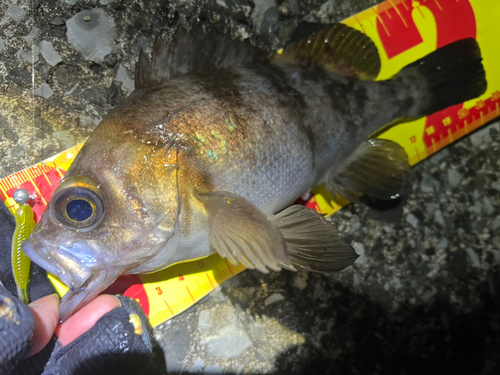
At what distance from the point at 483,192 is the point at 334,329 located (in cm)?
113

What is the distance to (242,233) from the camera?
1.13 m

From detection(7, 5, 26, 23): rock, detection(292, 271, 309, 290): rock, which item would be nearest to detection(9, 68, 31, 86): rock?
detection(7, 5, 26, 23): rock

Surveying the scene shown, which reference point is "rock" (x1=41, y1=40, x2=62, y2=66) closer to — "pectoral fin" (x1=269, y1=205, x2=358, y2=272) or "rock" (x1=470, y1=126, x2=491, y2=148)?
"pectoral fin" (x1=269, y1=205, x2=358, y2=272)

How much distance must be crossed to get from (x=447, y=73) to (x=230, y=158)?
4.15ft

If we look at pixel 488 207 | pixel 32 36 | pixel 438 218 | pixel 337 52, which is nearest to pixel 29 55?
pixel 32 36

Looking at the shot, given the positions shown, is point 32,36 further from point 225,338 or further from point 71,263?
point 225,338

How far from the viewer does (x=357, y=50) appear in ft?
5.34

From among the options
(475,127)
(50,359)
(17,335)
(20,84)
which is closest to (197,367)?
(50,359)

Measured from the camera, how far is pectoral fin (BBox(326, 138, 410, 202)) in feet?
5.37

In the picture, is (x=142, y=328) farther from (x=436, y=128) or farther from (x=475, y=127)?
(x=475, y=127)

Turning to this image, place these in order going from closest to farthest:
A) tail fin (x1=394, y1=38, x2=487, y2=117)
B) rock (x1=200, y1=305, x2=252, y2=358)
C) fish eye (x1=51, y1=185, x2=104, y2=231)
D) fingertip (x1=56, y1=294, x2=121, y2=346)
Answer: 1. fish eye (x1=51, y1=185, x2=104, y2=231)
2. fingertip (x1=56, y1=294, x2=121, y2=346)
3. tail fin (x1=394, y1=38, x2=487, y2=117)
4. rock (x1=200, y1=305, x2=252, y2=358)

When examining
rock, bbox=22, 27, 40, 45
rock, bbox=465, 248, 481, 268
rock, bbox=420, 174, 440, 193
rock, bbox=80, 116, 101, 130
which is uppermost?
rock, bbox=22, 27, 40, 45

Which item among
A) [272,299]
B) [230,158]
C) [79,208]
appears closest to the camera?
[79,208]

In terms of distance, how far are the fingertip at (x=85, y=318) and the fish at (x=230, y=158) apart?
0.27 metres
